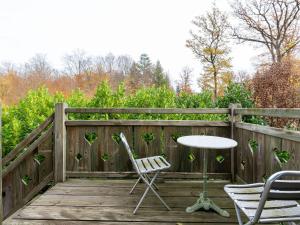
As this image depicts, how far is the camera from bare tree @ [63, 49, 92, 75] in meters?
15.9

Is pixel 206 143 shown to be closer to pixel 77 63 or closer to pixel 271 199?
pixel 271 199

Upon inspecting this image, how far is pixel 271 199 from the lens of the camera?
146 centimetres

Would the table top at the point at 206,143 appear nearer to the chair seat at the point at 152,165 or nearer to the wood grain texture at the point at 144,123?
the chair seat at the point at 152,165

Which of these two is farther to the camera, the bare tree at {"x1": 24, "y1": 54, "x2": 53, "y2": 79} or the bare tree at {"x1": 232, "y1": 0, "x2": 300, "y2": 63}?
the bare tree at {"x1": 232, "y1": 0, "x2": 300, "y2": 63}

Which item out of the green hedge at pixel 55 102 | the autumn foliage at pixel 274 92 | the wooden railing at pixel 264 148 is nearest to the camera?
the wooden railing at pixel 264 148

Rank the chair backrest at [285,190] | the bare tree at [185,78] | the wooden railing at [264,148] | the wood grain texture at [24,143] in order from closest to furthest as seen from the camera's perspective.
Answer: the chair backrest at [285,190], the wooden railing at [264,148], the wood grain texture at [24,143], the bare tree at [185,78]

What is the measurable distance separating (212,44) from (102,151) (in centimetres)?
1721

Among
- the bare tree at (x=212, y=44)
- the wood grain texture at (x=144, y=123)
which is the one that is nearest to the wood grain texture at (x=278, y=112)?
the wood grain texture at (x=144, y=123)

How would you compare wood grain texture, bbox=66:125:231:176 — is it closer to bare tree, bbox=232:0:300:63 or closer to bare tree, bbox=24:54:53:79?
bare tree, bbox=24:54:53:79

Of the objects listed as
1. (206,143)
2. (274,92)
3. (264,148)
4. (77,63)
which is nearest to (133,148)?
(206,143)

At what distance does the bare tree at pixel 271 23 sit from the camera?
53.0 ft

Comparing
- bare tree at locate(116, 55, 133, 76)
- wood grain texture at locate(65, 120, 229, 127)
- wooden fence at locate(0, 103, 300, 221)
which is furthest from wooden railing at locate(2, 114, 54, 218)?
bare tree at locate(116, 55, 133, 76)

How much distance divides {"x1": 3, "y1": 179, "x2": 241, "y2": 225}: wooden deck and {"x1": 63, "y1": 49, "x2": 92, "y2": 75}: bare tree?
41.9 feet

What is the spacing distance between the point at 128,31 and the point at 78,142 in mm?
16460
